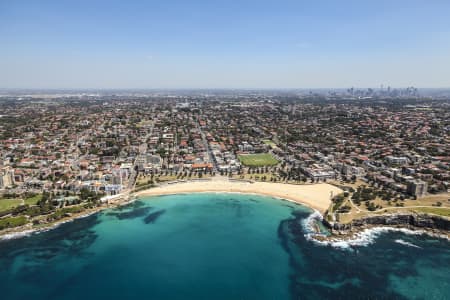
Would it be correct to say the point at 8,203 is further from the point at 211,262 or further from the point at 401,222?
the point at 401,222

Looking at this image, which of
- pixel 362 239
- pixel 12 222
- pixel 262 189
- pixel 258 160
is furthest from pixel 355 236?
pixel 12 222

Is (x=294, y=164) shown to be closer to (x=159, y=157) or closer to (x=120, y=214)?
(x=159, y=157)

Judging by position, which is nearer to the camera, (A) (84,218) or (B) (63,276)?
(B) (63,276)

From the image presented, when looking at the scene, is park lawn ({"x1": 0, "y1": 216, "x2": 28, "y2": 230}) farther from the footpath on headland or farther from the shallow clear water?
the shallow clear water

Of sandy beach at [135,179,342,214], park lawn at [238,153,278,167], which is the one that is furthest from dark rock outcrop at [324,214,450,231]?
park lawn at [238,153,278,167]

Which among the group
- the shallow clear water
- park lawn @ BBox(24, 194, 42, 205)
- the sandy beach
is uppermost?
the sandy beach

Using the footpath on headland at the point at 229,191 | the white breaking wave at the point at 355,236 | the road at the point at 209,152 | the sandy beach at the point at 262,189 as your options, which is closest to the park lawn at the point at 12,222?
the footpath on headland at the point at 229,191

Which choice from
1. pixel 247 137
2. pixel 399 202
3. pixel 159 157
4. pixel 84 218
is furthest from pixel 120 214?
pixel 247 137
